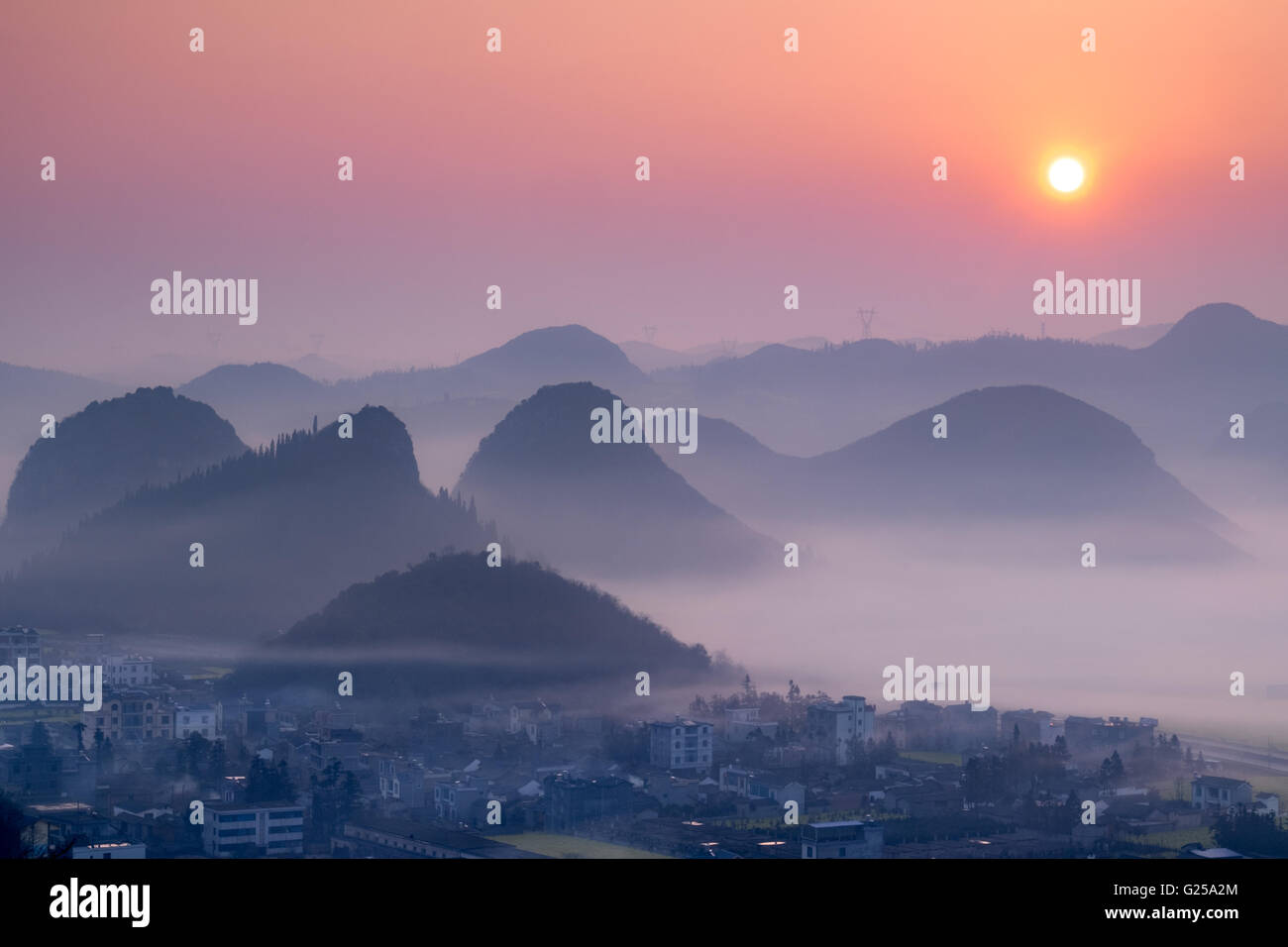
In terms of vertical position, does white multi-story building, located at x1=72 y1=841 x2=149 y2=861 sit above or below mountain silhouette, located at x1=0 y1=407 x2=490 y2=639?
below

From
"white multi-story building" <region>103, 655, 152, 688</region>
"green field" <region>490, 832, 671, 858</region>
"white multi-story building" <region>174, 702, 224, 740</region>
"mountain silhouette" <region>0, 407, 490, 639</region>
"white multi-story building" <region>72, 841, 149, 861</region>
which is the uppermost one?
"mountain silhouette" <region>0, 407, 490, 639</region>

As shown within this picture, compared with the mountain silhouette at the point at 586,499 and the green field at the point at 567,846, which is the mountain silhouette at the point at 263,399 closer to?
the mountain silhouette at the point at 586,499

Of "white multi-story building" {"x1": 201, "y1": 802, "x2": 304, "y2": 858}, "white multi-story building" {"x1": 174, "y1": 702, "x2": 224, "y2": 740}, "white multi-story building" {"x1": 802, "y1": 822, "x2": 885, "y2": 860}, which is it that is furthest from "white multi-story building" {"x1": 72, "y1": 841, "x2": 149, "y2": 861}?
"white multi-story building" {"x1": 174, "y1": 702, "x2": 224, "y2": 740}

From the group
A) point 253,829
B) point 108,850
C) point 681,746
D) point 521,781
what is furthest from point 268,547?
point 108,850

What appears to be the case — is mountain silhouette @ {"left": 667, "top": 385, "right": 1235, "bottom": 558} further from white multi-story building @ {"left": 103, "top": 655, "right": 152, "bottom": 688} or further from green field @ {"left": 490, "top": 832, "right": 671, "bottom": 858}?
green field @ {"left": 490, "top": 832, "right": 671, "bottom": 858}

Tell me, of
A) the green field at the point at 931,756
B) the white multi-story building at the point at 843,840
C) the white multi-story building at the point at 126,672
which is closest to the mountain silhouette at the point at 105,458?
the white multi-story building at the point at 126,672
